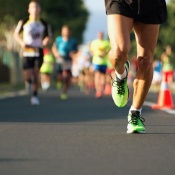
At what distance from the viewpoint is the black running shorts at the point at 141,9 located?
744 centimetres

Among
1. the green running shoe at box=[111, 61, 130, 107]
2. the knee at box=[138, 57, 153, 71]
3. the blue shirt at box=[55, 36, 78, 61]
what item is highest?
the knee at box=[138, 57, 153, 71]

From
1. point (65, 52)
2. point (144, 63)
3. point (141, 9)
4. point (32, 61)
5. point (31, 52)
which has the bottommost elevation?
point (65, 52)

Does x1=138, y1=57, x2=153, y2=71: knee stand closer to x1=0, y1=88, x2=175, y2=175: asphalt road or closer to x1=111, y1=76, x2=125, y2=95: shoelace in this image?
x1=111, y1=76, x2=125, y2=95: shoelace

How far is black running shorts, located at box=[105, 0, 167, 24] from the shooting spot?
24.4 ft

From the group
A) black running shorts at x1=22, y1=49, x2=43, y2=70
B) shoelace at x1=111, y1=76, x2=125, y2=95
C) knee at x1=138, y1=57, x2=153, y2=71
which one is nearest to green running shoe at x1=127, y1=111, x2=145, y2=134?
shoelace at x1=111, y1=76, x2=125, y2=95

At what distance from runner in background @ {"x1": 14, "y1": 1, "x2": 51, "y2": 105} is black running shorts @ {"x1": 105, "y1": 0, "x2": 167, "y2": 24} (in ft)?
25.5

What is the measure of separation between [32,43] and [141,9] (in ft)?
26.6

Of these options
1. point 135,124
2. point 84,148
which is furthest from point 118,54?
point 84,148

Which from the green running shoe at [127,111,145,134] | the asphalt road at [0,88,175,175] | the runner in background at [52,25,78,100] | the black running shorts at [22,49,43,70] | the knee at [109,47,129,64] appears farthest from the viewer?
the runner in background at [52,25,78,100]

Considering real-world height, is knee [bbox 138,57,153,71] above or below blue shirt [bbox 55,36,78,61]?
above

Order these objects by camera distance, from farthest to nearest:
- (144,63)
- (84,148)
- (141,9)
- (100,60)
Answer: (100,60), (144,63), (141,9), (84,148)

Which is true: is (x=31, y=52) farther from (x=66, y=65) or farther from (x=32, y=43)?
(x=66, y=65)

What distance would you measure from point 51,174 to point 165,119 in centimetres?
537

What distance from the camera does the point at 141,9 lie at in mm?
7438
